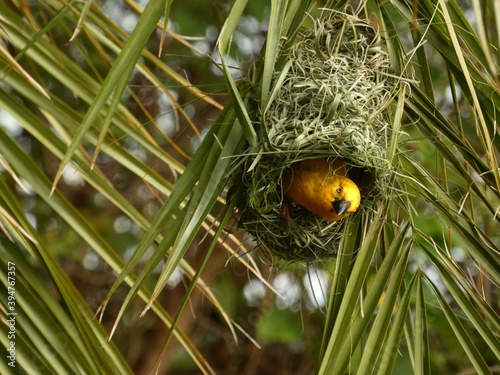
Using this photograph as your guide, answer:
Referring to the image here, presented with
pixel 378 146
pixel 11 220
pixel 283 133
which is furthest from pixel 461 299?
pixel 11 220

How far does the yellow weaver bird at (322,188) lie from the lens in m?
1.25

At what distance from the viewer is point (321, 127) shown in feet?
4.02

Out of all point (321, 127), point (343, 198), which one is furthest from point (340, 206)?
point (321, 127)

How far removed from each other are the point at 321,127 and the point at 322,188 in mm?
99

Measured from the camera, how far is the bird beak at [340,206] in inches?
48.9

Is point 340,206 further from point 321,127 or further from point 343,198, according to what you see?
point 321,127

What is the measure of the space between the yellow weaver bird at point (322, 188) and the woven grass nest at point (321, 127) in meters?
0.02

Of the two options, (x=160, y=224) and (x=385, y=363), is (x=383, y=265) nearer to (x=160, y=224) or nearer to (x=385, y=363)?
(x=385, y=363)

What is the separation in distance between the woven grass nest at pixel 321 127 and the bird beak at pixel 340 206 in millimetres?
69

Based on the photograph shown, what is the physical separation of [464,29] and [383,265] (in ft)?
1.40

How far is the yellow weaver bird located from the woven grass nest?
0.08ft

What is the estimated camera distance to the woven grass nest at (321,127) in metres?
1.23

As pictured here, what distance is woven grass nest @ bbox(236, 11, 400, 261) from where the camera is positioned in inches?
48.3

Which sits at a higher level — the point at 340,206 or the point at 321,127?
the point at 321,127
